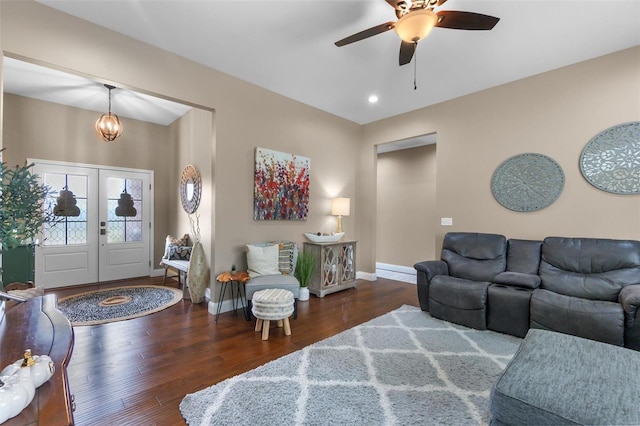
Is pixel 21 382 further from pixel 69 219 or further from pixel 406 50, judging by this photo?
pixel 69 219

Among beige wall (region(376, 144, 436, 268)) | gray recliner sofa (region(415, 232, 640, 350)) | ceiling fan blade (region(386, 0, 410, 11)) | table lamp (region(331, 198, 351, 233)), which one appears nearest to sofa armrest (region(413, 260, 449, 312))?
gray recliner sofa (region(415, 232, 640, 350))

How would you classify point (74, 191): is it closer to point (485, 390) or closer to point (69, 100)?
point (69, 100)

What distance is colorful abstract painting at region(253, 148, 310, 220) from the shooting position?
397 cm

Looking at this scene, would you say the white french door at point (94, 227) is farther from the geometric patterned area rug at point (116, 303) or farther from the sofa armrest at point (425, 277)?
the sofa armrest at point (425, 277)

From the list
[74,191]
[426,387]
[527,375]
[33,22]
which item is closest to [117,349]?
[426,387]

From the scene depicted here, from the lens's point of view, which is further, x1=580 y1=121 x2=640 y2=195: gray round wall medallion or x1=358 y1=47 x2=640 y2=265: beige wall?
x1=358 y1=47 x2=640 y2=265: beige wall

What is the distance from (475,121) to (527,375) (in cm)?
359

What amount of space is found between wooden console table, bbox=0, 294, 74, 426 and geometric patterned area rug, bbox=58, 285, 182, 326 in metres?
1.81

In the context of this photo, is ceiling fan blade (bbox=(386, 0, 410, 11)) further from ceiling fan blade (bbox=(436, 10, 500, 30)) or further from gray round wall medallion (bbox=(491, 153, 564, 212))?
gray round wall medallion (bbox=(491, 153, 564, 212))

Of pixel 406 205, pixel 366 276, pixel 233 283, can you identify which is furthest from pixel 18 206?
pixel 406 205

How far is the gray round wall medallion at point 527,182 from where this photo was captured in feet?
11.3

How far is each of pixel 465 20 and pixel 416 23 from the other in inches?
16.1

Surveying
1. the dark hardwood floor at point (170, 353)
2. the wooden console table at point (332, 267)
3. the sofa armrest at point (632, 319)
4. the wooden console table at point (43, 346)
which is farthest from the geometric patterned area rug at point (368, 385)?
the wooden console table at point (332, 267)

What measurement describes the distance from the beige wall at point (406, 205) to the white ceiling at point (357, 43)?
208 cm
